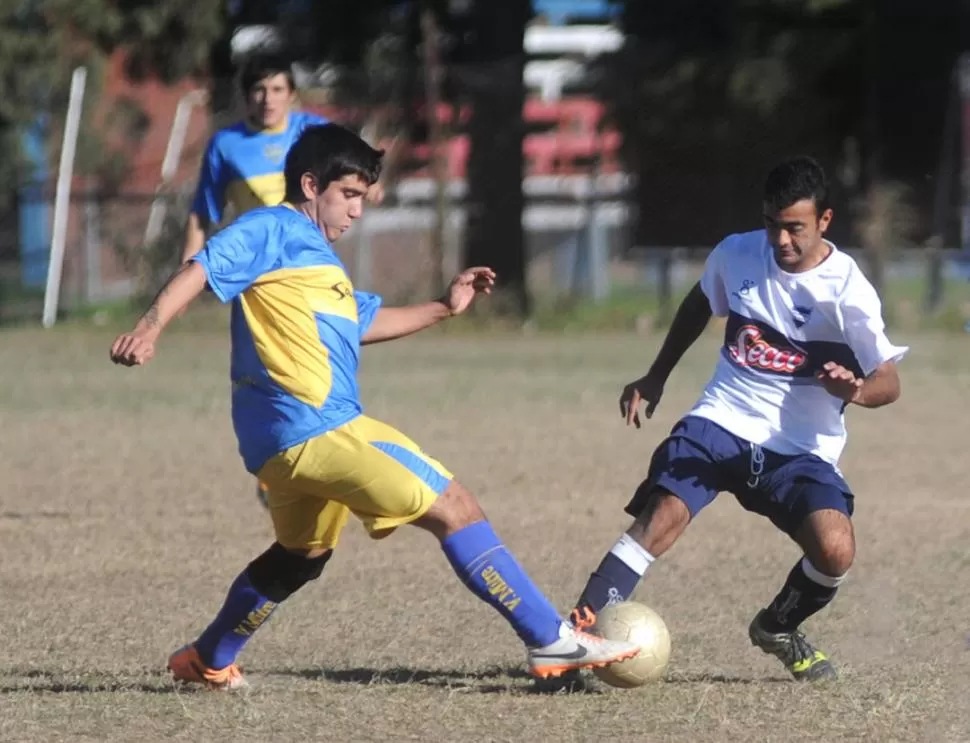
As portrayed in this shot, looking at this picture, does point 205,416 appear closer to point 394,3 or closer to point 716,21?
point 394,3

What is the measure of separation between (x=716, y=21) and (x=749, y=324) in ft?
49.8

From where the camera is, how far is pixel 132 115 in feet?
67.2

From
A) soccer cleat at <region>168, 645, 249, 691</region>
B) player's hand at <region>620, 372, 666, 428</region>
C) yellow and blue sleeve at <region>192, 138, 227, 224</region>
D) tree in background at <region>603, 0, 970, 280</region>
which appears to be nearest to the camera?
soccer cleat at <region>168, 645, 249, 691</region>

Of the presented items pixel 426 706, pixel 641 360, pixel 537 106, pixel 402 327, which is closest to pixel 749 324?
pixel 402 327

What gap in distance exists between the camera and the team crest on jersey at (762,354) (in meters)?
5.47

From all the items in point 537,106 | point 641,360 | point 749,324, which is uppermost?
point 749,324

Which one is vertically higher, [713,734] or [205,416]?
[713,734]

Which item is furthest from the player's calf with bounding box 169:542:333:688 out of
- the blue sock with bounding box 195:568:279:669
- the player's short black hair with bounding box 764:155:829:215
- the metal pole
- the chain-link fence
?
the metal pole

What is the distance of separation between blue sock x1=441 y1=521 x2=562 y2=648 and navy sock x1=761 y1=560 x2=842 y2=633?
802 mm

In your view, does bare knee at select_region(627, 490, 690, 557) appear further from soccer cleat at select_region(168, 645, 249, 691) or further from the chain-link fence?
the chain-link fence

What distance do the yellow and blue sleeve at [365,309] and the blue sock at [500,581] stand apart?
2.19 feet

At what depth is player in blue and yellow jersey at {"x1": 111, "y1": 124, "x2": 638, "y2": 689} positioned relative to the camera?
16.0ft

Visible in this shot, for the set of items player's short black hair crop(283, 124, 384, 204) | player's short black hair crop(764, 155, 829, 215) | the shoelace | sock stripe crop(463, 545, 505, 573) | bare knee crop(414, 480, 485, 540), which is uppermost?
player's short black hair crop(283, 124, 384, 204)

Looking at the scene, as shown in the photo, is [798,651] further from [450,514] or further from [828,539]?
[450,514]
